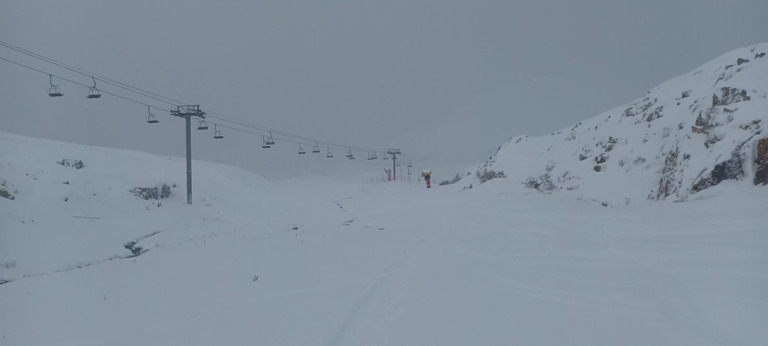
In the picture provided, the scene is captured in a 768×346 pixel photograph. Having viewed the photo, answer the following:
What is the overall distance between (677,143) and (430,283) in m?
17.5

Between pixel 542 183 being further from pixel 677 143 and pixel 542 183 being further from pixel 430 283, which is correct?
pixel 430 283

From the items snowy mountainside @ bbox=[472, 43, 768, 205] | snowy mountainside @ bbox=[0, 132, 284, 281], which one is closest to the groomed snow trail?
snowy mountainside @ bbox=[472, 43, 768, 205]

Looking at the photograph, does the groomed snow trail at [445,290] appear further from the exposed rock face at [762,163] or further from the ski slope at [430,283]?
the exposed rock face at [762,163]

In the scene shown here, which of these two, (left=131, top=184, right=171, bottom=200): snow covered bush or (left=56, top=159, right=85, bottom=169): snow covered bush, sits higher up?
(left=56, top=159, right=85, bottom=169): snow covered bush

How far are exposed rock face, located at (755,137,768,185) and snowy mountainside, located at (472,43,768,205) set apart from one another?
8.2 inches

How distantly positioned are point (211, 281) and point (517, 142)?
51.0m

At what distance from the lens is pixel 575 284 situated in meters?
7.95

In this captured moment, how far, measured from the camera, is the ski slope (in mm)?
5785

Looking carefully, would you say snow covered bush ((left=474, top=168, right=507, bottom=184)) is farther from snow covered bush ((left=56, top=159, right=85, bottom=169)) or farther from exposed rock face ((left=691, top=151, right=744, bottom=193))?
snow covered bush ((left=56, top=159, right=85, bottom=169))

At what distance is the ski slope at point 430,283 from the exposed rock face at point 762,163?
1.53 feet

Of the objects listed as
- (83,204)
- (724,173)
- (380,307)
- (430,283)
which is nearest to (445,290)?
(430,283)

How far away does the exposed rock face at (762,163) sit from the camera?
13.5 metres

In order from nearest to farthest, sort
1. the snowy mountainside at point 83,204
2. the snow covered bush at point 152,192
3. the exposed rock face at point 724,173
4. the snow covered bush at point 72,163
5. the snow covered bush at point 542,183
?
the exposed rock face at point 724,173 < the snowy mountainside at point 83,204 < the snow covered bush at point 152,192 < the snow covered bush at point 542,183 < the snow covered bush at point 72,163

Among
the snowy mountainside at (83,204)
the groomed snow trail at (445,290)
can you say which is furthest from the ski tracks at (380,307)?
the snowy mountainside at (83,204)
